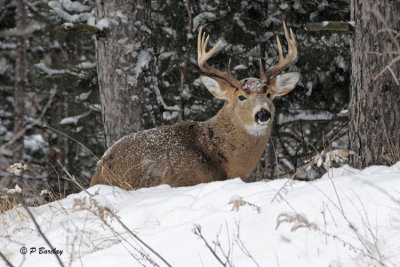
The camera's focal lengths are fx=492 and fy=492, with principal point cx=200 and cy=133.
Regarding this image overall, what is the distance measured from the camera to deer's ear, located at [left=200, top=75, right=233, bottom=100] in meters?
6.42

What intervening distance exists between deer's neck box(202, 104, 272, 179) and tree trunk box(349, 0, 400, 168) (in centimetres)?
124

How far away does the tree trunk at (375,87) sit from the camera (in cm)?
504

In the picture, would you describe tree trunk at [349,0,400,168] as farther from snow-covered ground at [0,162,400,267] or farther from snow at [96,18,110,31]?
snow at [96,18,110,31]

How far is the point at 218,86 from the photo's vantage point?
6.46 meters

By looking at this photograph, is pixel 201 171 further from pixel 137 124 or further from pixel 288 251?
pixel 288 251

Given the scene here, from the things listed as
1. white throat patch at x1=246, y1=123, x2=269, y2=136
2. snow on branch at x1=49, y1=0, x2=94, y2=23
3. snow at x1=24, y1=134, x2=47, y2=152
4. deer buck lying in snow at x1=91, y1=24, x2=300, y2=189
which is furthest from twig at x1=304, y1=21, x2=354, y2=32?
snow at x1=24, y1=134, x2=47, y2=152

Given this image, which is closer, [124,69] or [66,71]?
[124,69]

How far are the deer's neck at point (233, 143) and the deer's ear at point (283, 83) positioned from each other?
2.01 ft

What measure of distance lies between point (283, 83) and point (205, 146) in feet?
4.88

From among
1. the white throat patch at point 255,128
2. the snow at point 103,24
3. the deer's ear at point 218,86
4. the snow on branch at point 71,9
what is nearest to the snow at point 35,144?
the snow on branch at point 71,9

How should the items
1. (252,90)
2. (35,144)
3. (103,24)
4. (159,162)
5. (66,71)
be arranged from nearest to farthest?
1. (159,162)
2. (252,90)
3. (103,24)
4. (66,71)
5. (35,144)

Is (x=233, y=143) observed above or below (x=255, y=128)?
below

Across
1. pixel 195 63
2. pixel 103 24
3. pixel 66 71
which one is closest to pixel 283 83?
pixel 103 24

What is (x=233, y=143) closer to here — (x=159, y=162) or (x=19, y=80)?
(x=159, y=162)
